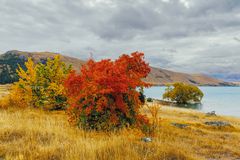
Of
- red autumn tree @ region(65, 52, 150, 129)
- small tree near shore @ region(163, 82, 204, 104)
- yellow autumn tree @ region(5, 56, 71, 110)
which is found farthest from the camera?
small tree near shore @ region(163, 82, 204, 104)

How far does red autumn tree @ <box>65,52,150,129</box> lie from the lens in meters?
11.9

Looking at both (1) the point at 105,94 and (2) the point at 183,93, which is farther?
(2) the point at 183,93

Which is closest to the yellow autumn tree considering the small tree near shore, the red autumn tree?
the red autumn tree

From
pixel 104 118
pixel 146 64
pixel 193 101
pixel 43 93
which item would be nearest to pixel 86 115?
pixel 104 118

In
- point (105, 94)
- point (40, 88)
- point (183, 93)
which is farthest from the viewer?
point (183, 93)

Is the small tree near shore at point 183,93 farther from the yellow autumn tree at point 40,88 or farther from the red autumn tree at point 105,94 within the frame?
the red autumn tree at point 105,94

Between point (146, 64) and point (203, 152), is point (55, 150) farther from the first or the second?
point (146, 64)

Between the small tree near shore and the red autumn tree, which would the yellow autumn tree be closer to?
the red autumn tree

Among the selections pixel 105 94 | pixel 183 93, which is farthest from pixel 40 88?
pixel 183 93

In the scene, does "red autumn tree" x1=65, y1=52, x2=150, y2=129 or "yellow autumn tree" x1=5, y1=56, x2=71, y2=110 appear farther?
"yellow autumn tree" x1=5, y1=56, x2=71, y2=110

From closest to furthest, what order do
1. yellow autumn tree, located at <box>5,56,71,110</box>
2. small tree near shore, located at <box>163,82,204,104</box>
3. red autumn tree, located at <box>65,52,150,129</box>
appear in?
red autumn tree, located at <box>65,52,150,129</box>
yellow autumn tree, located at <box>5,56,71,110</box>
small tree near shore, located at <box>163,82,204,104</box>

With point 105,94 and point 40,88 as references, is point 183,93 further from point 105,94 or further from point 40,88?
point 105,94

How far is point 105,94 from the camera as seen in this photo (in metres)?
12.2

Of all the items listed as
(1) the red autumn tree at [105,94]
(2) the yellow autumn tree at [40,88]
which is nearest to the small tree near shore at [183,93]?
(2) the yellow autumn tree at [40,88]
